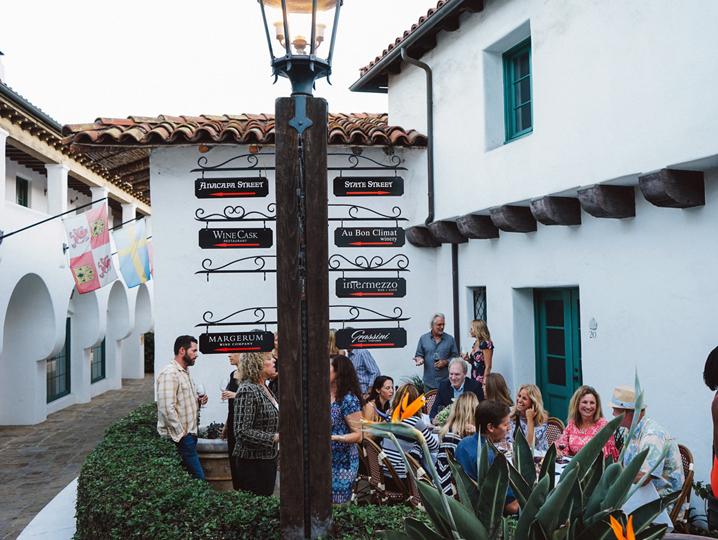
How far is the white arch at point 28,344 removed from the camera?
13.0 meters

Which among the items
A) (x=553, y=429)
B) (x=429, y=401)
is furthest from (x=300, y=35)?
(x=429, y=401)

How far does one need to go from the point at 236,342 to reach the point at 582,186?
3.68m

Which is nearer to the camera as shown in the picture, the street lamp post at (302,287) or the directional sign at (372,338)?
the street lamp post at (302,287)

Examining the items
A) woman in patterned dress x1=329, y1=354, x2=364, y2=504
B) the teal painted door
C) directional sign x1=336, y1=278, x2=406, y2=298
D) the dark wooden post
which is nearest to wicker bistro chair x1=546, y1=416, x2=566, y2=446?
the teal painted door

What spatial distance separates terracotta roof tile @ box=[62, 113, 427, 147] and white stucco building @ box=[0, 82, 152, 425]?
5.84 feet

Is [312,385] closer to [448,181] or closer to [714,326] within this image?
[714,326]

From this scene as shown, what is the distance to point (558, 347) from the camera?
25.1 feet

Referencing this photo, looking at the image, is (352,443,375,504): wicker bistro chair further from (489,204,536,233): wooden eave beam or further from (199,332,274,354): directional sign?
(489,204,536,233): wooden eave beam

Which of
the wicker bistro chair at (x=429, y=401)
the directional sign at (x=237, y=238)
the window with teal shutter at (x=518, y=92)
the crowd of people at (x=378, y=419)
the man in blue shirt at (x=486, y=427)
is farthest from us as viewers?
the window with teal shutter at (x=518, y=92)

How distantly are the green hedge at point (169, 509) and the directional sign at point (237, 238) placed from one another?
1598 mm

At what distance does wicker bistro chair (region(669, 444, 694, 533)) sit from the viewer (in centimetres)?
416

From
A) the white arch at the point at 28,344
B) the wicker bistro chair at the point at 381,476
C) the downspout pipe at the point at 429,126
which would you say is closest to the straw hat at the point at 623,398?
the wicker bistro chair at the point at 381,476

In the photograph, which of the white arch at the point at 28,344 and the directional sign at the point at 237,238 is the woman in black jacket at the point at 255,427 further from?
the white arch at the point at 28,344

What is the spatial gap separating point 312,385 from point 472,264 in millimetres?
6024
